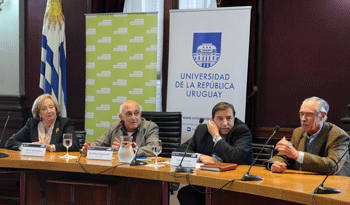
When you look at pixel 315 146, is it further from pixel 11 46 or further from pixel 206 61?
pixel 11 46

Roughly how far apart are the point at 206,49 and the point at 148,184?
231cm

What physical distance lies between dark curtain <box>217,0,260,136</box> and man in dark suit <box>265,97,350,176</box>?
201cm

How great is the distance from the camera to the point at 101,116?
15.8 ft

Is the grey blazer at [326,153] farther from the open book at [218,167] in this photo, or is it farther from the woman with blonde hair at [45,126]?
the woman with blonde hair at [45,126]

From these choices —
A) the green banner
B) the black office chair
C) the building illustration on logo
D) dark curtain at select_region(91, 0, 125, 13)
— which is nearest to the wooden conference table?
the black office chair

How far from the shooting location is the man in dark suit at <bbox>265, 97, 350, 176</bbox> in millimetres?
2311

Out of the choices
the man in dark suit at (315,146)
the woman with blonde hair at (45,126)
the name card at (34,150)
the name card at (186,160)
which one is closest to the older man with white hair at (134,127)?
the woman with blonde hair at (45,126)

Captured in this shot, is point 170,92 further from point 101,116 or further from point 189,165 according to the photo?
point 189,165

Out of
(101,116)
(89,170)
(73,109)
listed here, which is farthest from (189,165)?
(73,109)

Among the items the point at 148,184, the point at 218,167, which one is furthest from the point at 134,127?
the point at 218,167

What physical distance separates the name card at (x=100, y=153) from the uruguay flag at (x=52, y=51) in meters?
2.35

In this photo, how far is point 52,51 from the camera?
193 inches

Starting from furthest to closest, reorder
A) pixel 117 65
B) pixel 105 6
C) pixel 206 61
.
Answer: pixel 105 6, pixel 117 65, pixel 206 61

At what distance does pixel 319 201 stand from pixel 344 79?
3180 millimetres
